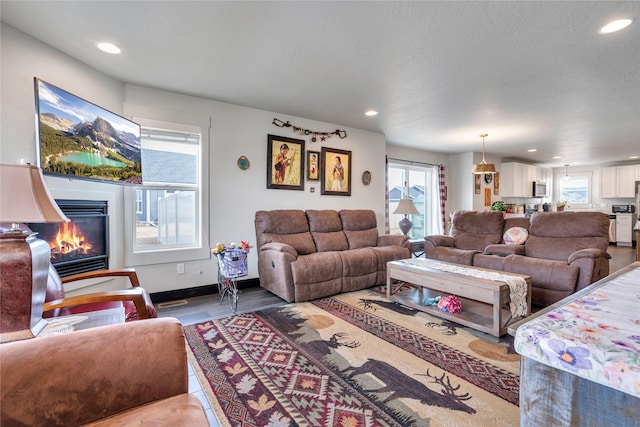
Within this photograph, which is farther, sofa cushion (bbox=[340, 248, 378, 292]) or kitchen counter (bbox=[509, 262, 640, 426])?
sofa cushion (bbox=[340, 248, 378, 292])

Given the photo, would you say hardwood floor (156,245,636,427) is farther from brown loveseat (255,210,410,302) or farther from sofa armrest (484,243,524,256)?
sofa armrest (484,243,524,256)

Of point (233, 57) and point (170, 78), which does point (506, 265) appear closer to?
point (233, 57)

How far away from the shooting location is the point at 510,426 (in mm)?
1452

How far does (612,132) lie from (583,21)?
14.3ft

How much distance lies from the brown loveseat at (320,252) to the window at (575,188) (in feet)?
27.4

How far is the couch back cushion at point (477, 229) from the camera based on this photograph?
4.40 m

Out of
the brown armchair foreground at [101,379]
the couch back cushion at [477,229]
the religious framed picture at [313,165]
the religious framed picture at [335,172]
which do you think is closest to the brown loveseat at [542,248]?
the couch back cushion at [477,229]

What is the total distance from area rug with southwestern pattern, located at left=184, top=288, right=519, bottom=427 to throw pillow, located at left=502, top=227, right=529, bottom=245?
6.83ft

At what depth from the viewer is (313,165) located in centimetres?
470

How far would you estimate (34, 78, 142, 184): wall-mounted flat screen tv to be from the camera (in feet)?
7.02

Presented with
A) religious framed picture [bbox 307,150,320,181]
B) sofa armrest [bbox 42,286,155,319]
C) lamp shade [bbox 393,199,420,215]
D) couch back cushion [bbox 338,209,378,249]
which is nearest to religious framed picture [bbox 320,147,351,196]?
religious framed picture [bbox 307,150,320,181]

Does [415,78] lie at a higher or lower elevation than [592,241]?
higher

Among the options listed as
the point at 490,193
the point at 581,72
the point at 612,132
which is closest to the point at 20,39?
the point at 581,72

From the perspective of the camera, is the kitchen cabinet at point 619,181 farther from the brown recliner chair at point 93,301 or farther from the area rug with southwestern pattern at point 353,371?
the brown recliner chair at point 93,301
